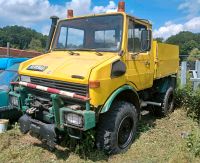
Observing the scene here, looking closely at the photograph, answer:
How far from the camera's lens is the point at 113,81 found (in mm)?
4809

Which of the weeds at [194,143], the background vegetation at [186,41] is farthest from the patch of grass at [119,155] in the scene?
the background vegetation at [186,41]

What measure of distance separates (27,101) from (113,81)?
163 centimetres

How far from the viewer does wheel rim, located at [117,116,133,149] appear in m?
5.20

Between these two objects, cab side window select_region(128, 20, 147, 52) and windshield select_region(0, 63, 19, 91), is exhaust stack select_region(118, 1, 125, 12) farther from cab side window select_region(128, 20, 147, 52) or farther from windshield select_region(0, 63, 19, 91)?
windshield select_region(0, 63, 19, 91)

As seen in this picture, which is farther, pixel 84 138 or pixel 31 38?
pixel 31 38

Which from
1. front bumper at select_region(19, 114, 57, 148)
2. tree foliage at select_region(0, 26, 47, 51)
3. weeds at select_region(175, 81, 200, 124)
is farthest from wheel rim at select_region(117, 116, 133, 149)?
tree foliage at select_region(0, 26, 47, 51)

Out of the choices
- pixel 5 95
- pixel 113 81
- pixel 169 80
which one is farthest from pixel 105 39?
pixel 169 80

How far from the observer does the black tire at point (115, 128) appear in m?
4.81

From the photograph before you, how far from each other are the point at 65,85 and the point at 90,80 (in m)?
0.52

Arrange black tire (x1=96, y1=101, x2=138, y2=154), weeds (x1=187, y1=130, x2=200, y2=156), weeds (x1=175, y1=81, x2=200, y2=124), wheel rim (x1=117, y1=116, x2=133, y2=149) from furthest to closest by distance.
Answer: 1. weeds (x1=175, y1=81, x2=200, y2=124)
2. wheel rim (x1=117, y1=116, x2=133, y2=149)
3. weeds (x1=187, y1=130, x2=200, y2=156)
4. black tire (x1=96, y1=101, x2=138, y2=154)

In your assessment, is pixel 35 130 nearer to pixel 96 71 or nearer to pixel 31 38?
pixel 96 71

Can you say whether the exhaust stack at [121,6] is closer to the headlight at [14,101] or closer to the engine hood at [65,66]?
the engine hood at [65,66]

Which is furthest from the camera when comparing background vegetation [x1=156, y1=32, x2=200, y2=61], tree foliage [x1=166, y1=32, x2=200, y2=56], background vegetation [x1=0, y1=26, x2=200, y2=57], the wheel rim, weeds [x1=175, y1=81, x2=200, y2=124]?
tree foliage [x1=166, y1=32, x2=200, y2=56]

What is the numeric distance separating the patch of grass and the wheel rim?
16 cm
